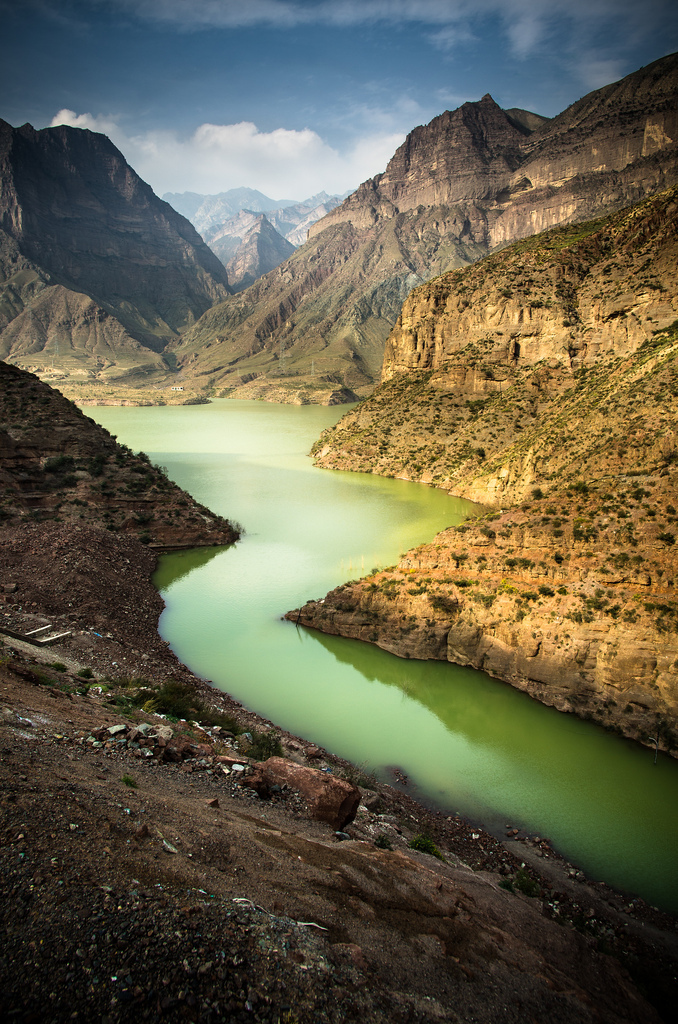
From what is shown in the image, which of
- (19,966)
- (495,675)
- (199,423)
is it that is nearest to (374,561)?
(495,675)

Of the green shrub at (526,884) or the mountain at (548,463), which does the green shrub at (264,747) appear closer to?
the green shrub at (526,884)

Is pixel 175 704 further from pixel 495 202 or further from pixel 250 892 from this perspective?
pixel 495 202

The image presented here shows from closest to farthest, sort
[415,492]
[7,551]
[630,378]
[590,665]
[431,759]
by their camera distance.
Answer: [431,759] < [590,665] < [7,551] < [630,378] < [415,492]

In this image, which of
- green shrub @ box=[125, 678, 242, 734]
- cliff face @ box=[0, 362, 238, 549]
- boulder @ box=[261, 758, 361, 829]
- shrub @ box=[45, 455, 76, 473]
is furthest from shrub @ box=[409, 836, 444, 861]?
shrub @ box=[45, 455, 76, 473]

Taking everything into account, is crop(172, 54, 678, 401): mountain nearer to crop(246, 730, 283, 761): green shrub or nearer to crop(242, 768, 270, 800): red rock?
crop(246, 730, 283, 761): green shrub

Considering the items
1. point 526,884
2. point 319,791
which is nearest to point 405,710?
point 526,884

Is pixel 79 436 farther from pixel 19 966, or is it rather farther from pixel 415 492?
pixel 19 966

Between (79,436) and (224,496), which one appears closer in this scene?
(79,436)
